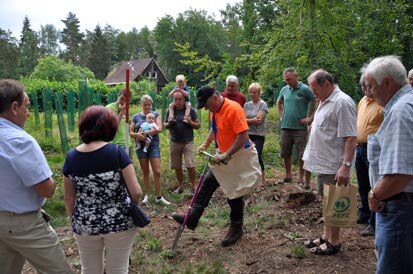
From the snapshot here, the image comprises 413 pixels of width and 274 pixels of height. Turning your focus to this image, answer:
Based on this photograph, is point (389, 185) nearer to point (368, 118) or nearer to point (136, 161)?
point (368, 118)

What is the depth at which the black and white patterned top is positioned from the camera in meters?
2.43

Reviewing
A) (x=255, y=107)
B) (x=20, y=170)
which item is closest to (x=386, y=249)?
(x=20, y=170)

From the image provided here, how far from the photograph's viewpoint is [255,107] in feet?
20.4

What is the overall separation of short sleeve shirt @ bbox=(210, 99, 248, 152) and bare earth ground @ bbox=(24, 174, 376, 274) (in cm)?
110

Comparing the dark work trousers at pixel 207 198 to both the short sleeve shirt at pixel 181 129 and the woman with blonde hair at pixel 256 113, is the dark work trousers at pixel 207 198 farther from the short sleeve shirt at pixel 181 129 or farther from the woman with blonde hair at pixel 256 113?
the woman with blonde hair at pixel 256 113

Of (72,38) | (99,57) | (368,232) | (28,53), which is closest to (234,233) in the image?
(368,232)

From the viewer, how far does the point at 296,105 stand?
5.98 metres

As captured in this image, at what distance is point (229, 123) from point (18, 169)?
2.08 metres

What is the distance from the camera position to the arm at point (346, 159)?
3.47m

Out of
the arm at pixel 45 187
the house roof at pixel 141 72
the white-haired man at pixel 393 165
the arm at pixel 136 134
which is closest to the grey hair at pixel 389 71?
the white-haired man at pixel 393 165

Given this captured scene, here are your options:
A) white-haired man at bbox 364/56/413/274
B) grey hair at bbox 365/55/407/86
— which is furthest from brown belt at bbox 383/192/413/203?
grey hair at bbox 365/55/407/86

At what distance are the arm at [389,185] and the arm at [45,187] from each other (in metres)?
1.88

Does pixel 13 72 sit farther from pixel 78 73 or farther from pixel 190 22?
pixel 190 22

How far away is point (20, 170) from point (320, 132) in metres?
2.64
